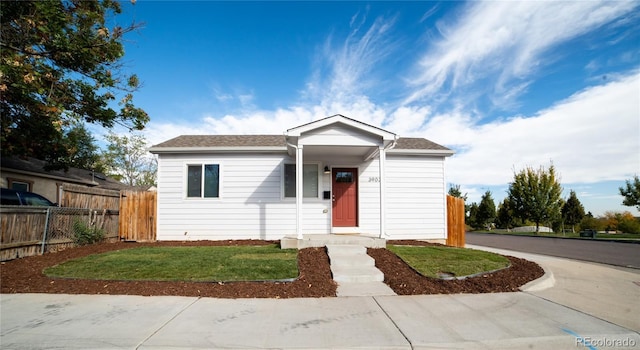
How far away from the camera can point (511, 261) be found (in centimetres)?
727

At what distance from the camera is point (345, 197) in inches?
404

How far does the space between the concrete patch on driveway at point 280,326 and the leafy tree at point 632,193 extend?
23414 millimetres

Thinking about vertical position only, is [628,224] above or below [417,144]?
below

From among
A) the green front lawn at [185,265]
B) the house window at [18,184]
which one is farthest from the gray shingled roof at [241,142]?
the house window at [18,184]

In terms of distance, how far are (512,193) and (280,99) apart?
2044cm

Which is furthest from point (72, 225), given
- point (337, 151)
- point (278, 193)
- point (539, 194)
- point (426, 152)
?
point (539, 194)

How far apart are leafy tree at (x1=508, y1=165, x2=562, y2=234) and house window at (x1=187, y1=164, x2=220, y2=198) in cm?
2250

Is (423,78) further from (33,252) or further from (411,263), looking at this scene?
(33,252)

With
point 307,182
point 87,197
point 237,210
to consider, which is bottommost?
point 237,210

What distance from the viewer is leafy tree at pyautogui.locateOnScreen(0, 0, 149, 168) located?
7.67 meters

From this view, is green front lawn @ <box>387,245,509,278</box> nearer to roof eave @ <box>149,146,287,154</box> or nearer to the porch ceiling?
the porch ceiling

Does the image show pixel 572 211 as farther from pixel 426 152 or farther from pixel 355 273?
pixel 355 273

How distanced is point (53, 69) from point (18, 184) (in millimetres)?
12759

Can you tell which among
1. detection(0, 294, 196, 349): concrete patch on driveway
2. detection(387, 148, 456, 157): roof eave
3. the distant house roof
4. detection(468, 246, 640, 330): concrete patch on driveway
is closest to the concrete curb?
detection(468, 246, 640, 330): concrete patch on driveway
